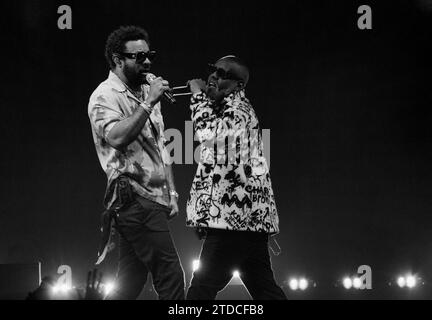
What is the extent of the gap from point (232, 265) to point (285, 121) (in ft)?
17.7

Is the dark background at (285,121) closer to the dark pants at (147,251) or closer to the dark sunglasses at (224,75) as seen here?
the dark sunglasses at (224,75)

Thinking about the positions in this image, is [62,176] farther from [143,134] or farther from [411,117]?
[143,134]

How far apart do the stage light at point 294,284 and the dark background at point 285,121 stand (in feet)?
0.51

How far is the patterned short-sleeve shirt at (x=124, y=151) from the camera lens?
113 inches

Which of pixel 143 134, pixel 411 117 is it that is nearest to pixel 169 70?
pixel 411 117

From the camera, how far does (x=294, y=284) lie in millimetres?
8234

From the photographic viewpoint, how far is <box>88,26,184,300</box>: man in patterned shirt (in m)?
2.75

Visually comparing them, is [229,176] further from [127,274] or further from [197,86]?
[127,274]

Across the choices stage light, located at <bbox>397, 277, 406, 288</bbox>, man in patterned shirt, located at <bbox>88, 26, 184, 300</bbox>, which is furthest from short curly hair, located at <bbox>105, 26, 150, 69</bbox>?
stage light, located at <bbox>397, 277, 406, 288</bbox>

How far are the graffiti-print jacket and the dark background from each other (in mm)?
4705

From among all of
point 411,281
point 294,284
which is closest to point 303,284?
point 294,284

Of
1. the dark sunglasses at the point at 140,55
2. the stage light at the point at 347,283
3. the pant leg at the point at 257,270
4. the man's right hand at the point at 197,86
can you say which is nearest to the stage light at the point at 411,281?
the stage light at the point at 347,283

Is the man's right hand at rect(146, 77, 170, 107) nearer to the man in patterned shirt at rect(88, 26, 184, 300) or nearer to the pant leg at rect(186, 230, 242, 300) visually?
the man in patterned shirt at rect(88, 26, 184, 300)

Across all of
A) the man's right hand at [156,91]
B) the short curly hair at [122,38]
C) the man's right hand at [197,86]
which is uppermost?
the short curly hair at [122,38]
